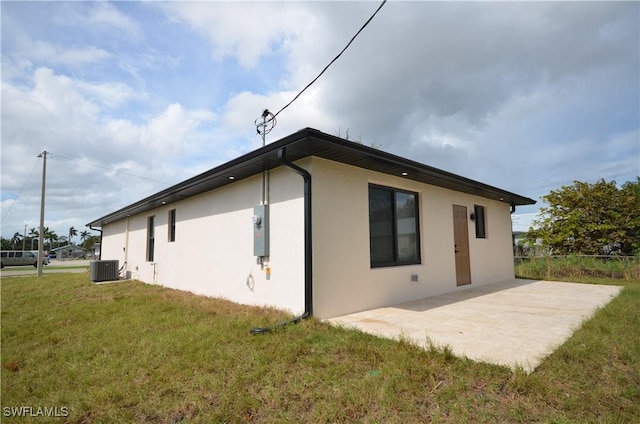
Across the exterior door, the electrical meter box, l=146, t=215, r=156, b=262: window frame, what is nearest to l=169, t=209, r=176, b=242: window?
l=146, t=215, r=156, b=262: window frame

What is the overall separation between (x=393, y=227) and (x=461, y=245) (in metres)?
2.89

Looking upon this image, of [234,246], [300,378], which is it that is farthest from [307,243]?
[234,246]

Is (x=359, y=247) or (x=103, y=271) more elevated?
(x=359, y=247)

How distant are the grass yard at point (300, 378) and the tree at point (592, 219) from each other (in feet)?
34.6

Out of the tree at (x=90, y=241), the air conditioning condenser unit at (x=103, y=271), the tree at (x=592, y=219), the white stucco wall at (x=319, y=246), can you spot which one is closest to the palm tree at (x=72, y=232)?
the tree at (x=90, y=241)

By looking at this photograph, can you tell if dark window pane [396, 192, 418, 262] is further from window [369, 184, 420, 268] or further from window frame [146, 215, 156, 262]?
window frame [146, 215, 156, 262]

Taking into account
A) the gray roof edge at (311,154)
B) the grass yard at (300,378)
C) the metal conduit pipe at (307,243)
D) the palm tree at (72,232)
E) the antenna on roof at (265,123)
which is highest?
the palm tree at (72,232)

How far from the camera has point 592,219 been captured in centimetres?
1262

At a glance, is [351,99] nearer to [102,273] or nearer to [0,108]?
[0,108]

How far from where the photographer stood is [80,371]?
10.1 ft

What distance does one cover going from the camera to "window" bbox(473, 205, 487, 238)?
893 centimetres

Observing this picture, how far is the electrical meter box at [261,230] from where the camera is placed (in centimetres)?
532

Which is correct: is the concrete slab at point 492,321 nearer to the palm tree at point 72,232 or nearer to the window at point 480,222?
the window at point 480,222

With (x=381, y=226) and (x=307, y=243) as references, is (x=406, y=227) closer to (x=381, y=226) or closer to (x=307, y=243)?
(x=381, y=226)
